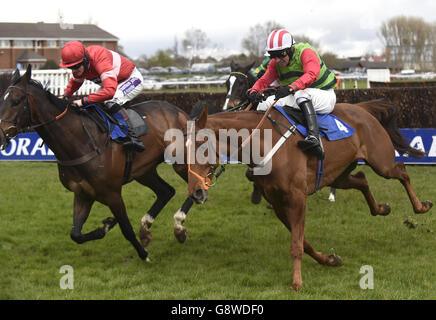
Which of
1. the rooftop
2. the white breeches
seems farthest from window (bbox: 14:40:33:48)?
the white breeches

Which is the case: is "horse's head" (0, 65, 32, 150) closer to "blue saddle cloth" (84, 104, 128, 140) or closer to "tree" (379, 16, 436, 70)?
"blue saddle cloth" (84, 104, 128, 140)

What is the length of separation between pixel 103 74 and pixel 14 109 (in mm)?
896

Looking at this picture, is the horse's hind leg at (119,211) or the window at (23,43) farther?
the window at (23,43)

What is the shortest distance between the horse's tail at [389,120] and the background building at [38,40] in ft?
182

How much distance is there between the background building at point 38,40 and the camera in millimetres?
61750

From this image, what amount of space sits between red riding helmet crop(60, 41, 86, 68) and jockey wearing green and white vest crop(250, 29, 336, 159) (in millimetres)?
1679

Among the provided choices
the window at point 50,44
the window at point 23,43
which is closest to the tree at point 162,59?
the window at point 50,44

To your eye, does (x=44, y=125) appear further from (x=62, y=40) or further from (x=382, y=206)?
(x=62, y=40)

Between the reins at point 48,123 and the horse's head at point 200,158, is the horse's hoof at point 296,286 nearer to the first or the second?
the horse's head at point 200,158

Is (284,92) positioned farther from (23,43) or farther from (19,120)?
(23,43)

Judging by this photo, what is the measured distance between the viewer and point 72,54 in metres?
5.06
